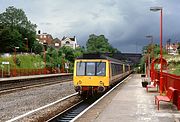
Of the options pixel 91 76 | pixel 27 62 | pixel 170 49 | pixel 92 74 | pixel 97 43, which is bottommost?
pixel 91 76

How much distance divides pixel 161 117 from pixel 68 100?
966 cm

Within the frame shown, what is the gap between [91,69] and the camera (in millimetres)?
23109

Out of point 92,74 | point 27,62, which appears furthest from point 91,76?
point 27,62

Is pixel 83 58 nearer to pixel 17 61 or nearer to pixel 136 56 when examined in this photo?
pixel 17 61

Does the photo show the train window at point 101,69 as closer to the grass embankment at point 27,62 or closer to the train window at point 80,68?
the train window at point 80,68

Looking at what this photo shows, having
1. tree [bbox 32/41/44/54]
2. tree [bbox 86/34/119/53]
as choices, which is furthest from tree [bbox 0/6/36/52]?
tree [bbox 86/34/119/53]

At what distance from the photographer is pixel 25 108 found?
1789 centimetres

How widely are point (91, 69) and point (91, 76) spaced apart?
1.59 feet

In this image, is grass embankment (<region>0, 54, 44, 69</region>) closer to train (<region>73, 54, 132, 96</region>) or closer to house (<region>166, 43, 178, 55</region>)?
house (<region>166, 43, 178, 55</region>)

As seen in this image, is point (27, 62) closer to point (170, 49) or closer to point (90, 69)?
point (170, 49)

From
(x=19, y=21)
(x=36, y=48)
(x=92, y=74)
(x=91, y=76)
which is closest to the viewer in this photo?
(x=91, y=76)

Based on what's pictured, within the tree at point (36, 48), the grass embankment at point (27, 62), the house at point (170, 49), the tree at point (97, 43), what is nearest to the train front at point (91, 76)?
the grass embankment at point (27, 62)

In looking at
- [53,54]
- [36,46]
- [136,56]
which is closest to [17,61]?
[53,54]

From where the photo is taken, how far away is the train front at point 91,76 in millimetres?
22719
